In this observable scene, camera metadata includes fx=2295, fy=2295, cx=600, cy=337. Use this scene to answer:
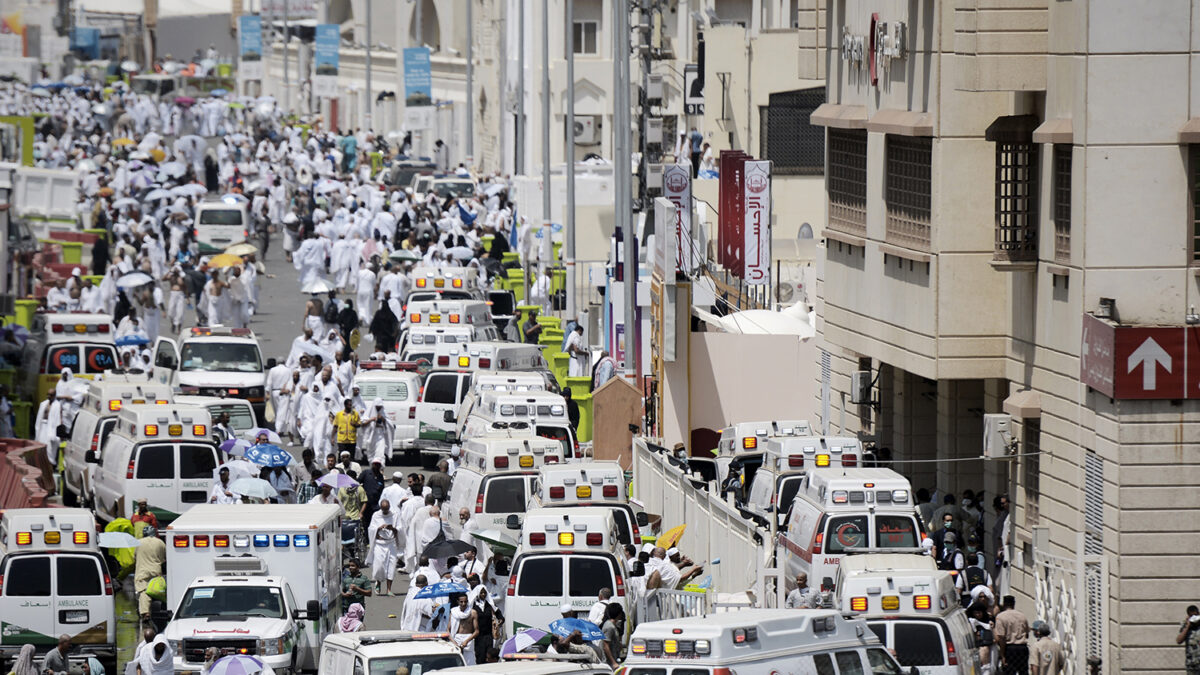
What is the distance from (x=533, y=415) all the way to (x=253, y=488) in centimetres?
544

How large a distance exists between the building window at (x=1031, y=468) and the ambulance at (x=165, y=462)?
29.3ft

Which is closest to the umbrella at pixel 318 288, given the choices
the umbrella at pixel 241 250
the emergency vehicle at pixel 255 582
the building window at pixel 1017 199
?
the umbrella at pixel 241 250

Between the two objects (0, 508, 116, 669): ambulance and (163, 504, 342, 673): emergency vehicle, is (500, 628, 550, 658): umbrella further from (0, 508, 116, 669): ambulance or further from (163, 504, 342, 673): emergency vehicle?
(0, 508, 116, 669): ambulance

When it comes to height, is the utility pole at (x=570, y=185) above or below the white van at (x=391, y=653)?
above

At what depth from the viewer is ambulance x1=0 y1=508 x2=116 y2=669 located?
20359mm

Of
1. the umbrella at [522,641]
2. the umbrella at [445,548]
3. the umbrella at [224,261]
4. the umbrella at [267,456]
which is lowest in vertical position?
the umbrella at [445,548]

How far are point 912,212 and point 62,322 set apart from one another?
15.2 metres

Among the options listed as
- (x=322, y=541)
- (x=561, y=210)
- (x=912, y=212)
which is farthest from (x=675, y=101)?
(x=322, y=541)

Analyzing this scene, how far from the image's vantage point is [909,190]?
25.8 meters

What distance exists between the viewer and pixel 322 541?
825 inches

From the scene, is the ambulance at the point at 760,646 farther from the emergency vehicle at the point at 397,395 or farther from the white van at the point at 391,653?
the emergency vehicle at the point at 397,395

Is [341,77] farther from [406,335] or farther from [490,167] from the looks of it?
[406,335]

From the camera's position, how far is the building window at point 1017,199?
2314cm

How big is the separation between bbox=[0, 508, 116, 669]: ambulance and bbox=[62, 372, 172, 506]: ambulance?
6.67 meters
